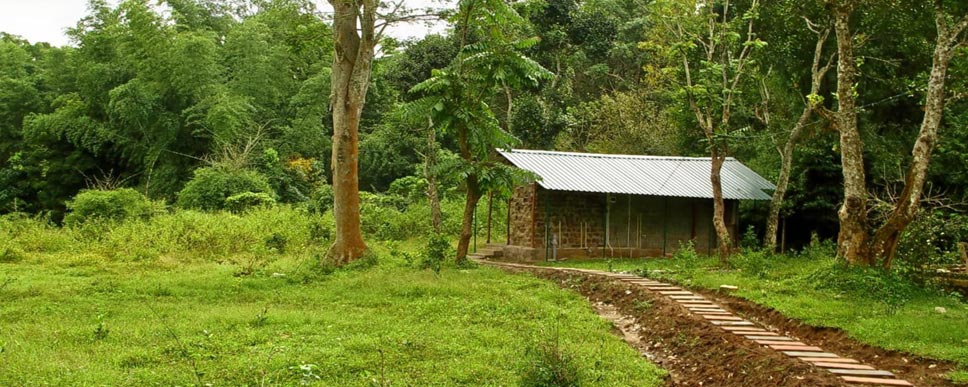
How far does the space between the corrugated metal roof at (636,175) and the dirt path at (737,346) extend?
25.7 feet

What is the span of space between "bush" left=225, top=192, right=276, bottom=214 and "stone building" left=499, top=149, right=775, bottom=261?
27.9 ft

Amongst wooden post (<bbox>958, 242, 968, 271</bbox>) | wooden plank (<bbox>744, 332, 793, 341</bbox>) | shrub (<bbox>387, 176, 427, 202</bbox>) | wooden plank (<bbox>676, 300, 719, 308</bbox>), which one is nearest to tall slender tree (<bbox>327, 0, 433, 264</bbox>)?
wooden plank (<bbox>676, 300, 719, 308</bbox>)

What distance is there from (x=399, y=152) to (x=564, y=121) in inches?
307

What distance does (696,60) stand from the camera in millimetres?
19406

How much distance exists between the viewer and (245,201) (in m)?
25.6

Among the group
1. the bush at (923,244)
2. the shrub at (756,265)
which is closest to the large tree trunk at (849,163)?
the bush at (923,244)

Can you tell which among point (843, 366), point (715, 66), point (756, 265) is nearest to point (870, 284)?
point (756, 265)

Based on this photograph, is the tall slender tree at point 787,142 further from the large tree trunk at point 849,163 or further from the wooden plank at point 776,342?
the wooden plank at point 776,342

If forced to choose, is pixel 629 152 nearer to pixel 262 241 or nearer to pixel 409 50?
pixel 409 50

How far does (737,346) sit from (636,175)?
46.6 ft

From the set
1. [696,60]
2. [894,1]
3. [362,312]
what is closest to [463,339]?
[362,312]

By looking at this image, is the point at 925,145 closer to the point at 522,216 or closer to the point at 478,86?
the point at 478,86

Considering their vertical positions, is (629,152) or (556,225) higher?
(629,152)

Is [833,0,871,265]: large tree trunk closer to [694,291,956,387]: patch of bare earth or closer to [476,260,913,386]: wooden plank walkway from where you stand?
[694,291,956,387]: patch of bare earth
